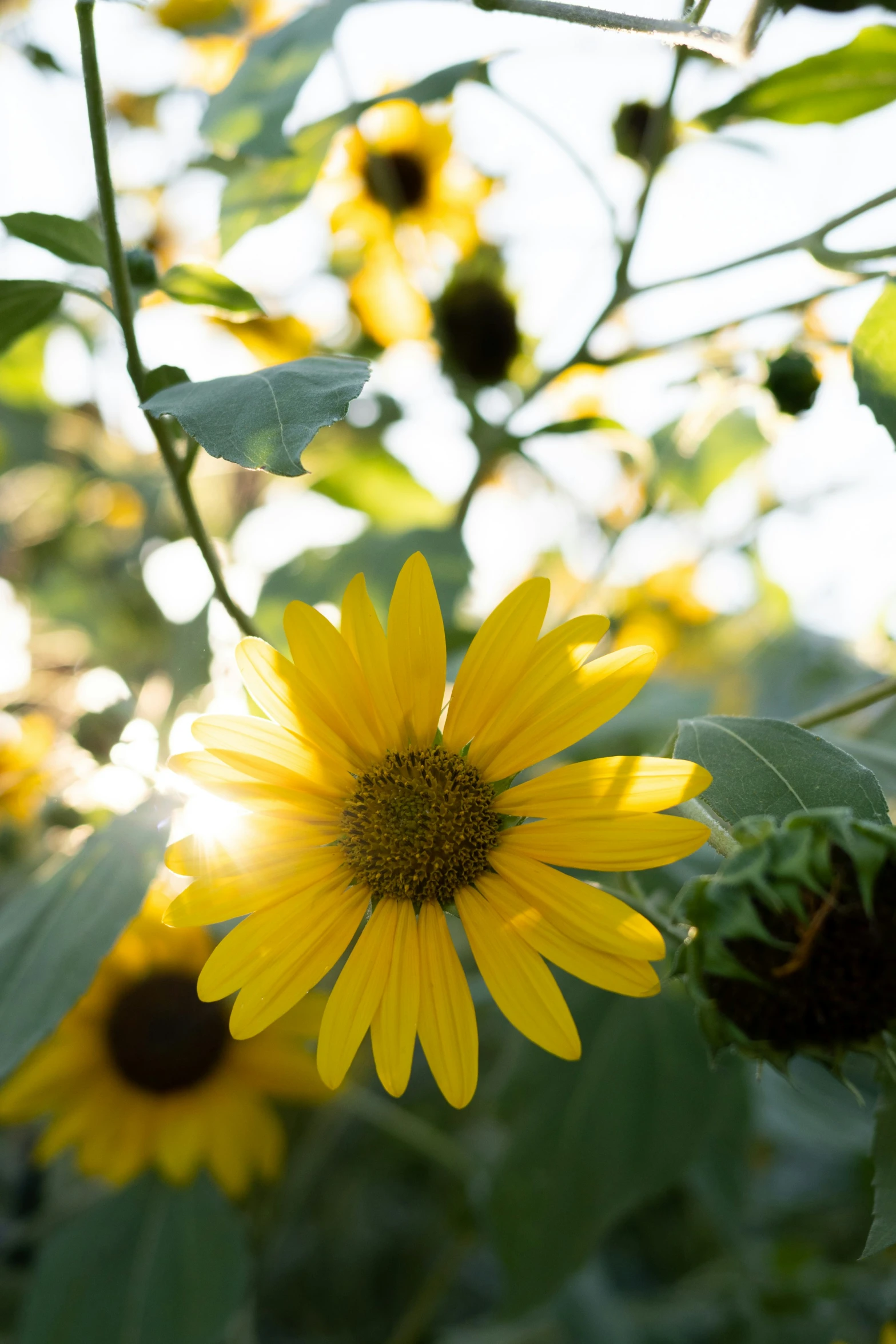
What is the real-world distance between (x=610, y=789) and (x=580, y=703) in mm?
54

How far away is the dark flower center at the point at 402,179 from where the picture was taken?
142cm

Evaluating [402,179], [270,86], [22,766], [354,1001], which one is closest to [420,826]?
[354,1001]

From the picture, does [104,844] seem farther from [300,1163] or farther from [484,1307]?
[484,1307]

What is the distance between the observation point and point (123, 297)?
2.01 feet

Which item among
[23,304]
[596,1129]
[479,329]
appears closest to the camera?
[23,304]

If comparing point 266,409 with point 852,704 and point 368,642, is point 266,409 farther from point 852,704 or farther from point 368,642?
point 852,704

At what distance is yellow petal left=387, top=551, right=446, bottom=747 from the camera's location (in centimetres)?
61

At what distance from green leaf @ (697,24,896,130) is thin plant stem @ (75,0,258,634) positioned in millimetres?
581

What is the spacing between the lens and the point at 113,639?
1795 mm

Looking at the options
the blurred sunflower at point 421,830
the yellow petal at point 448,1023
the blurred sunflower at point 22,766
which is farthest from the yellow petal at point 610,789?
the blurred sunflower at point 22,766

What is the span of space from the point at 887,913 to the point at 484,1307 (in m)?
1.44

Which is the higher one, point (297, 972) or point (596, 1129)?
point (297, 972)

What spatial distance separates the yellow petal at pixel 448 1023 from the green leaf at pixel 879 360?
44 centimetres

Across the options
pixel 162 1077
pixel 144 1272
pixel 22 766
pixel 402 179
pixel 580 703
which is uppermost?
pixel 402 179
